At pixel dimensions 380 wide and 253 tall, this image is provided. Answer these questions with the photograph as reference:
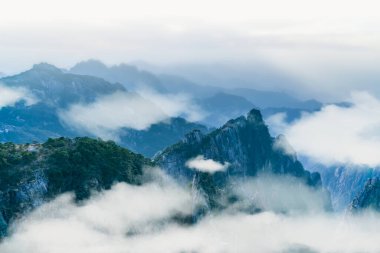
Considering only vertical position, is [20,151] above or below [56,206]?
above

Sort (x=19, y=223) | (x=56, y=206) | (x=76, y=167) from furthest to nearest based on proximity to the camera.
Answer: (x=76, y=167) < (x=56, y=206) < (x=19, y=223)

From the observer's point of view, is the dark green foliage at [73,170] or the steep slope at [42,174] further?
the dark green foliage at [73,170]

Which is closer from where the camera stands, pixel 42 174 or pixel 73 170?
pixel 42 174

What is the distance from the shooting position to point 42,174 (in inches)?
7141

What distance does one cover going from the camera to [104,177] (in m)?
200

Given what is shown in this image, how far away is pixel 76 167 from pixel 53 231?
86.3 ft

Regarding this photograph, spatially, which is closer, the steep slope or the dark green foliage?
the steep slope

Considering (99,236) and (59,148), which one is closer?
(99,236)

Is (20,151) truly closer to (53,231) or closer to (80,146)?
(80,146)

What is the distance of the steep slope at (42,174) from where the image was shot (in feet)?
563

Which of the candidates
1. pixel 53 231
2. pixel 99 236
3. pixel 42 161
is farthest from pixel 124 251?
pixel 42 161

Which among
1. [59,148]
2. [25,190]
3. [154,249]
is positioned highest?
[59,148]

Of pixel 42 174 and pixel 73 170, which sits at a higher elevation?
pixel 73 170

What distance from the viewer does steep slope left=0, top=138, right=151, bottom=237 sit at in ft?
563
